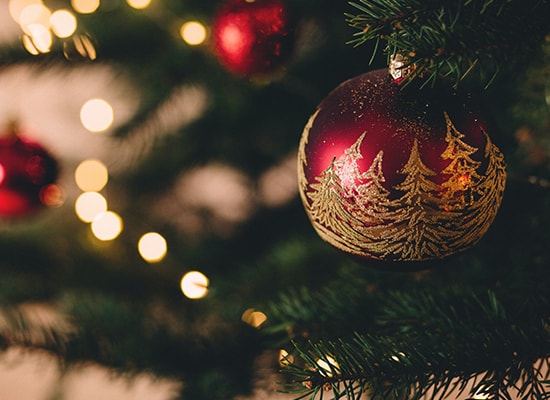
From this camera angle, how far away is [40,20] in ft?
2.88

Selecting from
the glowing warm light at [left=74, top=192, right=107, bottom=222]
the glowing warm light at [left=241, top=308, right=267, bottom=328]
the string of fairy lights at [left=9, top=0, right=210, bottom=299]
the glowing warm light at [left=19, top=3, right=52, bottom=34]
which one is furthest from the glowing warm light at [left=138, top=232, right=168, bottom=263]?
the glowing warm light at [left=19, top=3, right=52, bottom=34]

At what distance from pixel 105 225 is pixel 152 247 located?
105 mm

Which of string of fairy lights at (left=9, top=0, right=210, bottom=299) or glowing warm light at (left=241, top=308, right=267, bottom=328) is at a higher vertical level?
string of fairy lights at (left=9, top=0, right=210, bottom=299)

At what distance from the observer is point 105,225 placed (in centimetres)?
92

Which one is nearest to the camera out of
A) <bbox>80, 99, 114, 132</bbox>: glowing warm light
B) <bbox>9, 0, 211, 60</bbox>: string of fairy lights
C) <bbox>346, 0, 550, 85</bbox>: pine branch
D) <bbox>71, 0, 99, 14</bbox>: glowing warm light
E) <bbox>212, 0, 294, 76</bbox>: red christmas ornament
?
<bbox>346, 0, 550, 85</bbox>: pine branch

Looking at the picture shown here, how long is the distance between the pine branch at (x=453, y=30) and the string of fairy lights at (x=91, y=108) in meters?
0.37

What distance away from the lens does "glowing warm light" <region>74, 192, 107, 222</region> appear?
0.94 metres

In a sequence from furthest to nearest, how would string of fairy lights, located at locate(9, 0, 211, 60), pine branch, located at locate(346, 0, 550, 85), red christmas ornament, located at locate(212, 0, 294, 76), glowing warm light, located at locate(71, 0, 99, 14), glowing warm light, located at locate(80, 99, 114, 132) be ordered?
glowing warm light, located at locate(80, 99, 114, 132) < glowing warm light, located at locate(71, 0, 99, 14) < string of fairy lights, located at locate(9, 0, 211, 60) < red christmas ornament, located at locate(212, 0, 294, 76) < pine branch, located at locate(346, 0, 550, 85)

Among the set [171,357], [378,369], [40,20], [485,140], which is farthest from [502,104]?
[40,20]

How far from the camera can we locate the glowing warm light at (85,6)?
73cm

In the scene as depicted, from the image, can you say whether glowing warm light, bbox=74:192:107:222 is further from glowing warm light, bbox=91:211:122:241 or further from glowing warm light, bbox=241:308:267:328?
glowing warm light, bbox=241:308:267:328

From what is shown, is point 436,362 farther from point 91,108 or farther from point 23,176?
point 91,108

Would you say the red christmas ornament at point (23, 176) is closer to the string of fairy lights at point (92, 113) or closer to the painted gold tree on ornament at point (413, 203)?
the string of fairy lights at point (92, 113)

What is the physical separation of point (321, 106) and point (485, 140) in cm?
12
